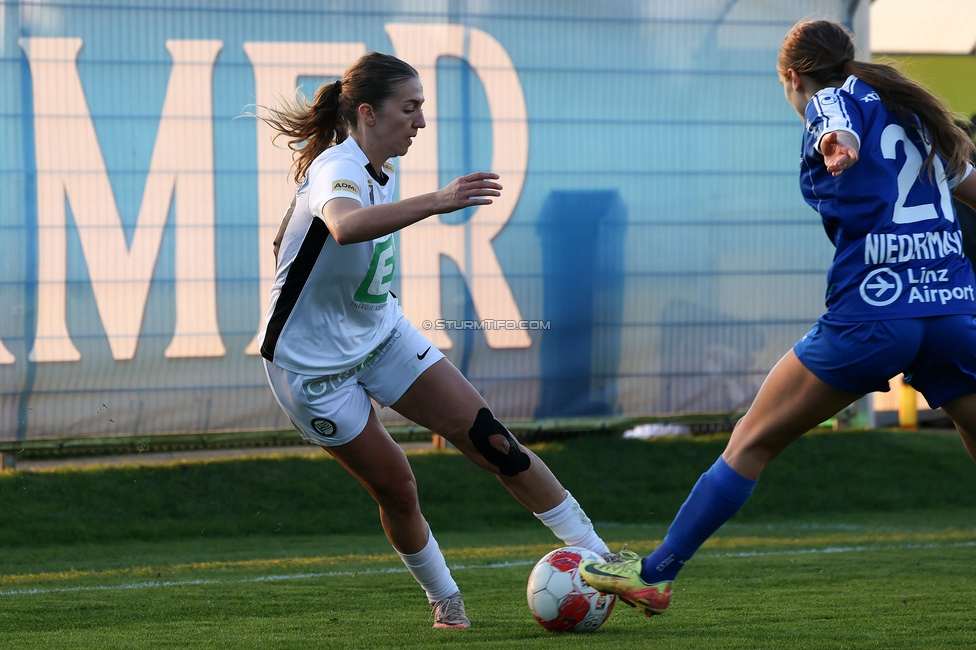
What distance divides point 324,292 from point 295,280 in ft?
0.36

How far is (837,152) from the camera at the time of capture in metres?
2.96

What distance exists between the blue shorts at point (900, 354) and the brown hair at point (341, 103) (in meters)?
1.73

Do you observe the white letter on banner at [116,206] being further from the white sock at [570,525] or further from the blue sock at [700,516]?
the blue sock at [700,516]

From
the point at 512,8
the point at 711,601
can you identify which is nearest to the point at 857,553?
the point at 711,601

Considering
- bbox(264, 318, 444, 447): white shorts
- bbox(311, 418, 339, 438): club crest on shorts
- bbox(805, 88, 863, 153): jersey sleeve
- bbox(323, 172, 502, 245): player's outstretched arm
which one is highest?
bbox(805, 88, 863, 153): jersey sleeve

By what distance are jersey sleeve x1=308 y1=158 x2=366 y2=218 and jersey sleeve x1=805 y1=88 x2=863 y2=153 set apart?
139cm

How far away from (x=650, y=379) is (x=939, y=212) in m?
6.20

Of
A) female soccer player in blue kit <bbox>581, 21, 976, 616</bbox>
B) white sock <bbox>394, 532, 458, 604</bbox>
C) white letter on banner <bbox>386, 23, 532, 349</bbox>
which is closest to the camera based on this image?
female soccer player in blue kit <bbox>581, 21, 976, 616</bbox>

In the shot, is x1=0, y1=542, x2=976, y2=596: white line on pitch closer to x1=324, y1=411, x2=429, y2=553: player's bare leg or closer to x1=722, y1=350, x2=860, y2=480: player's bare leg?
x1=324, y1=411, x2=429, y2=553: player's bare leg

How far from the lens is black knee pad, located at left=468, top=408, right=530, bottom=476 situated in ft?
13.0

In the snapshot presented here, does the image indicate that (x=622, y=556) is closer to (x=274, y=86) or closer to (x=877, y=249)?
(x=877, y=249)

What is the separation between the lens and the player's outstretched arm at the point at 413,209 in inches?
125

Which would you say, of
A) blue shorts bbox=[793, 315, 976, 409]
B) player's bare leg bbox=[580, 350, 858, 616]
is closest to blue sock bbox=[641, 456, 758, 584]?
player's bare leg bbox=[580, 350, 858, 616]

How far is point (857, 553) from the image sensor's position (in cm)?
654
